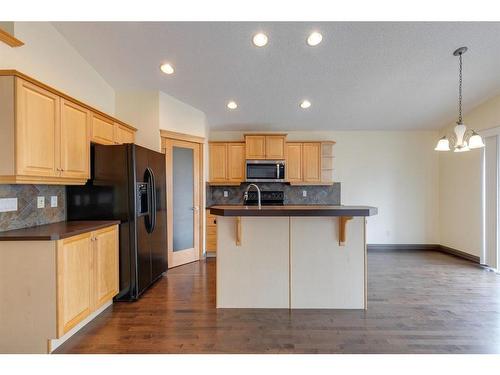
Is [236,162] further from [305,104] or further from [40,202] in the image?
[40,202]

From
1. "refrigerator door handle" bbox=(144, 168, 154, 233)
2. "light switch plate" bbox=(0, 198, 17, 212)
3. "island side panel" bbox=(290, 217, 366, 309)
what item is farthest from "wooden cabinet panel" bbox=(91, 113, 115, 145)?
"island side panel" bbox=(290, 217, 366, 309)

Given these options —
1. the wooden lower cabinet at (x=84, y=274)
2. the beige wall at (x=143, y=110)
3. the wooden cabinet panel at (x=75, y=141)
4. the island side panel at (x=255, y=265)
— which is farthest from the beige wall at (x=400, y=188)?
the wooden lower cabinet at (x=84, y=274)

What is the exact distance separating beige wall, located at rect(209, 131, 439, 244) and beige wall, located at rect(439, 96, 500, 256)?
0.20m

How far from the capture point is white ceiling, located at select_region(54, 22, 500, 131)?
3.01 metres

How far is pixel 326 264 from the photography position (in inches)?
115

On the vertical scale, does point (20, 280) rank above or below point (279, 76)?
below

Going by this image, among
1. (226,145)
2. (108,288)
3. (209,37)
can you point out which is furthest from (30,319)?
(226,145)

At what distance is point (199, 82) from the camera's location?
3979mm

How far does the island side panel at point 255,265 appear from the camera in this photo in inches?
116

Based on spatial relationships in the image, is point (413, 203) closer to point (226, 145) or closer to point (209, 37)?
point (226, 145)

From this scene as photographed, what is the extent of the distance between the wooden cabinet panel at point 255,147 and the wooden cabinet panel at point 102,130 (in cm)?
249

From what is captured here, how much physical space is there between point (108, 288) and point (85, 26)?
2745 mm

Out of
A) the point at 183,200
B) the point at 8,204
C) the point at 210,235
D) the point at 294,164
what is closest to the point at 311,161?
the point at 294,164

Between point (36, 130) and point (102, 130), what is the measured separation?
3.36 feet
